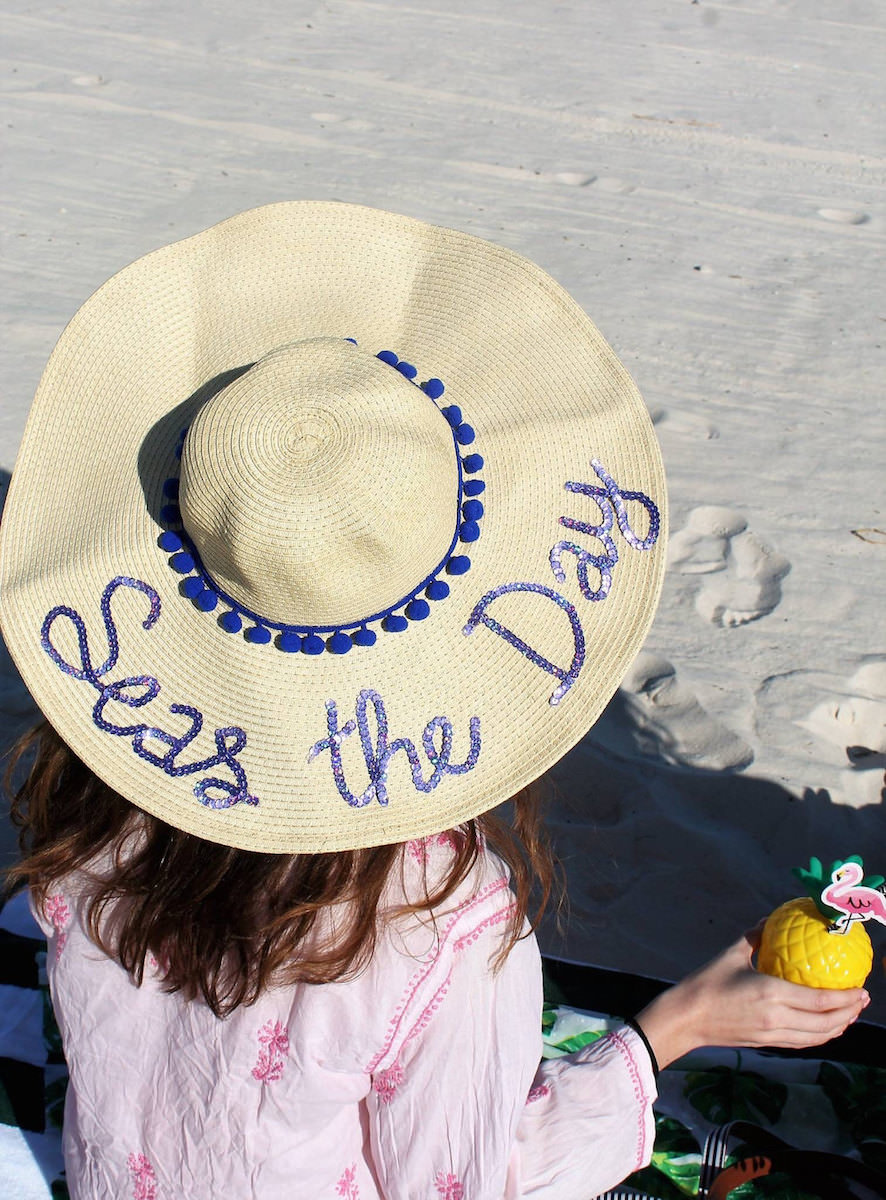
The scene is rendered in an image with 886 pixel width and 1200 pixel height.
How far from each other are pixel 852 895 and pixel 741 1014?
0.22m

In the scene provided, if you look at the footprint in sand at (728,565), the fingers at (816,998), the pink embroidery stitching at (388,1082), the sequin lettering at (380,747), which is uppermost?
the sequin lettering at (380,747)

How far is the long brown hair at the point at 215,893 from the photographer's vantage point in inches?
48.1

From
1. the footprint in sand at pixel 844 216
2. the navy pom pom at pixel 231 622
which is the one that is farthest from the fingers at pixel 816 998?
the footprint in sand at pixel 844 216

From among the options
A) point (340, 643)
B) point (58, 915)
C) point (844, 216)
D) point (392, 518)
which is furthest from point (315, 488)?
Result: point (844, 216)

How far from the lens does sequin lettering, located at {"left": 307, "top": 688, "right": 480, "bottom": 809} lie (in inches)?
48.6

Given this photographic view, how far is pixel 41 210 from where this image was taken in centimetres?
455

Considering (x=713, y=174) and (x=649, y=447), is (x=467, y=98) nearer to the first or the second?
(x=713, y=174)

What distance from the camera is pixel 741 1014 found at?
1.52m

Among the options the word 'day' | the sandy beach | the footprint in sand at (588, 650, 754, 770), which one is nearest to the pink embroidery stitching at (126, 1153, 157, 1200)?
the word 'day'

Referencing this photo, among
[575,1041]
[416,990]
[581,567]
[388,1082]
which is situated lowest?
[575,1041]

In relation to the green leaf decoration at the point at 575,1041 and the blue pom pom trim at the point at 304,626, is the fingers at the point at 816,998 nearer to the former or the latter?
the green leaf decoration at the point at 575,1041

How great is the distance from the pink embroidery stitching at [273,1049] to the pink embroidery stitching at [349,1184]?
0.61ft

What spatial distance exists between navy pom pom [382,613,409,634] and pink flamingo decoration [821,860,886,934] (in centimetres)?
72

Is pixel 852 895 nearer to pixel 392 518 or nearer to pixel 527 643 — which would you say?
pixel 527 643
